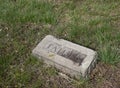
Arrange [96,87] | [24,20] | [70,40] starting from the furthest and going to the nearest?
[24,20] → [70,40] → [96,87]

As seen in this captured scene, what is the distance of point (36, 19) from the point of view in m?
4.10

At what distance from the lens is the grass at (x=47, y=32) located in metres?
3.30

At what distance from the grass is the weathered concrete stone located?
110 millimetres

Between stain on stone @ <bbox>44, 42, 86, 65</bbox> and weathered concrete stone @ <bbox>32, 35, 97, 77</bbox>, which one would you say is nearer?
weathered concrete stone @ <bbox>32, 35, 97, 77</bbox>

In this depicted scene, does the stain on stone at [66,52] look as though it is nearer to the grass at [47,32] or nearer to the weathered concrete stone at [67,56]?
the weathered concrete stone at [67,56]

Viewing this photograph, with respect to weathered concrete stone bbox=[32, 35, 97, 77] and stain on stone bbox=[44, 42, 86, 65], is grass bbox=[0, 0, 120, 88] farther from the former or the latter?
stain on stone bbox=[44, 42, 86, 65]

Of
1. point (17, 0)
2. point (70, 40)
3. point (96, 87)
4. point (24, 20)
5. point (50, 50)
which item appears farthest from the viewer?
point (17, 0)

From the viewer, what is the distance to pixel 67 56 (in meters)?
3.36

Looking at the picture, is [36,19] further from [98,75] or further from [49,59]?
[98,75]

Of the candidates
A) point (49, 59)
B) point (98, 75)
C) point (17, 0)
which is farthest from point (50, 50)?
point (17, 0)

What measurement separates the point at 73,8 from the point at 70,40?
80 cm

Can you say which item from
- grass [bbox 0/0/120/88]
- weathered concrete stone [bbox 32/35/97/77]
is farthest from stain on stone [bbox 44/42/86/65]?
grass [bbox 0/0/120/88]

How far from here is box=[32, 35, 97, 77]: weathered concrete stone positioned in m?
3.22

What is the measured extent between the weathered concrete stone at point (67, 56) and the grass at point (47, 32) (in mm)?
110
